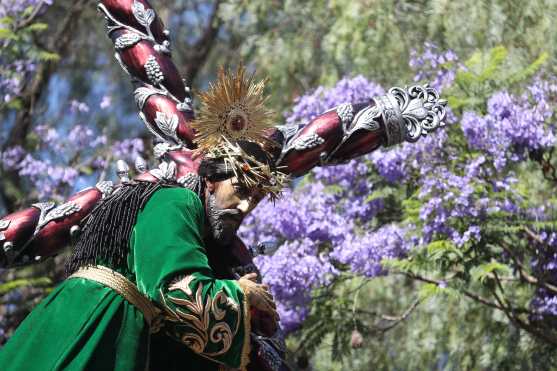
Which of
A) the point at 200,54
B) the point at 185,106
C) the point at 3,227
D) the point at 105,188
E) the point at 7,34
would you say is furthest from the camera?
the point at 200,54

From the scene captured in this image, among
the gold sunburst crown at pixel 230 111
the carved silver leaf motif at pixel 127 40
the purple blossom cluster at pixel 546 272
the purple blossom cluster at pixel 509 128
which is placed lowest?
the purple blossom cluster at pixel 546 272

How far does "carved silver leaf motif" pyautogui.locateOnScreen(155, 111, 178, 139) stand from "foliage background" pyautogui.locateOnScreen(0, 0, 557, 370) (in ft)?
1.99

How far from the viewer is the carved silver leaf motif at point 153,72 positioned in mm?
4734

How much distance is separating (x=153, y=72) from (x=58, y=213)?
733mm

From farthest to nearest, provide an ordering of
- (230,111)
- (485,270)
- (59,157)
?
(59,157) < (485,270) < (230,111)

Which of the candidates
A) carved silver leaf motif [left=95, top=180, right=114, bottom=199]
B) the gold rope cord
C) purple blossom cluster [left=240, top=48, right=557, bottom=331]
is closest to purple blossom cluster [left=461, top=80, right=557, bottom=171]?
purple blossom cluster [left=240, top=48, right=557, bottom=331]

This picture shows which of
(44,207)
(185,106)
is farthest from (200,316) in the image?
(185,106)

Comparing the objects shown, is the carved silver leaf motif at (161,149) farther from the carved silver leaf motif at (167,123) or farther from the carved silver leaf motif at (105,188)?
the carved silver leaf motif at (105,188)

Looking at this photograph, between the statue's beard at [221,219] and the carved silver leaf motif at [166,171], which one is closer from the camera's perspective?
the statue's beard at [221,219]

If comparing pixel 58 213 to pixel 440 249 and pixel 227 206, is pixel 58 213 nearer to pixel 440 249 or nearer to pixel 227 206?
pixel 227 206

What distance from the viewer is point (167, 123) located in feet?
15.1

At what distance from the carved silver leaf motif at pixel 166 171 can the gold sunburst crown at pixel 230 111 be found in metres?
0.19

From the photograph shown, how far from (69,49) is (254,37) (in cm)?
274

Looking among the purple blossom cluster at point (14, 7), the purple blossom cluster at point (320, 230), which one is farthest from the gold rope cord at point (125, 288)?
the purple blossom cluster at point (14, 7)
